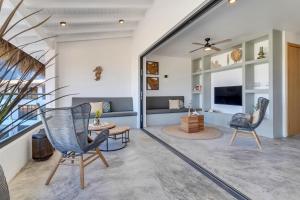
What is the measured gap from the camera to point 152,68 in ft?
21.9

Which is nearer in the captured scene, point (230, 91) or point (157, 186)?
point (157, 186)

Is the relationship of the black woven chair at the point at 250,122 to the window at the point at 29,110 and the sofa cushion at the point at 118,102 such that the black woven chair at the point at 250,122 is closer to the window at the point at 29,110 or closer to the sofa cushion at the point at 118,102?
the sofa cushion at the point at 118,102

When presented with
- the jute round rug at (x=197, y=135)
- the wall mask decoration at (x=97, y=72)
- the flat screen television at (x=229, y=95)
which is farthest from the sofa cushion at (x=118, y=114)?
the flat screen television at (x=229, y=95)

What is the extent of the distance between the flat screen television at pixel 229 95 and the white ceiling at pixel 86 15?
3294 millimetres

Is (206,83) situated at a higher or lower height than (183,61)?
lower

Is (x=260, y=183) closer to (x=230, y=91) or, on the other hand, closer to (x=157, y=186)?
(x=157, y=186)

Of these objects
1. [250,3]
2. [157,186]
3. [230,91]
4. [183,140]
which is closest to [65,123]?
[157,186]

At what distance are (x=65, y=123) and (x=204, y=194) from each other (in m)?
1.74

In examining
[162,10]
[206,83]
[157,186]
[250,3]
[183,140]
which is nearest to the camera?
[157,186]

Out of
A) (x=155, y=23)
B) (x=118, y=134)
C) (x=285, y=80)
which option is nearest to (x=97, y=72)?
(x=155, y=23)

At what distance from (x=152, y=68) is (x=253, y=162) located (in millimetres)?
4535

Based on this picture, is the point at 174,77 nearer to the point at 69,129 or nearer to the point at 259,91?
the point at 259,91

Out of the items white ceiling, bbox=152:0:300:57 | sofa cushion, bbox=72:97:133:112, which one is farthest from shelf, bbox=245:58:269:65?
sofa cushion, bbox=72:97:133:112

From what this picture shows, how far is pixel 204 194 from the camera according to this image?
205 cm
